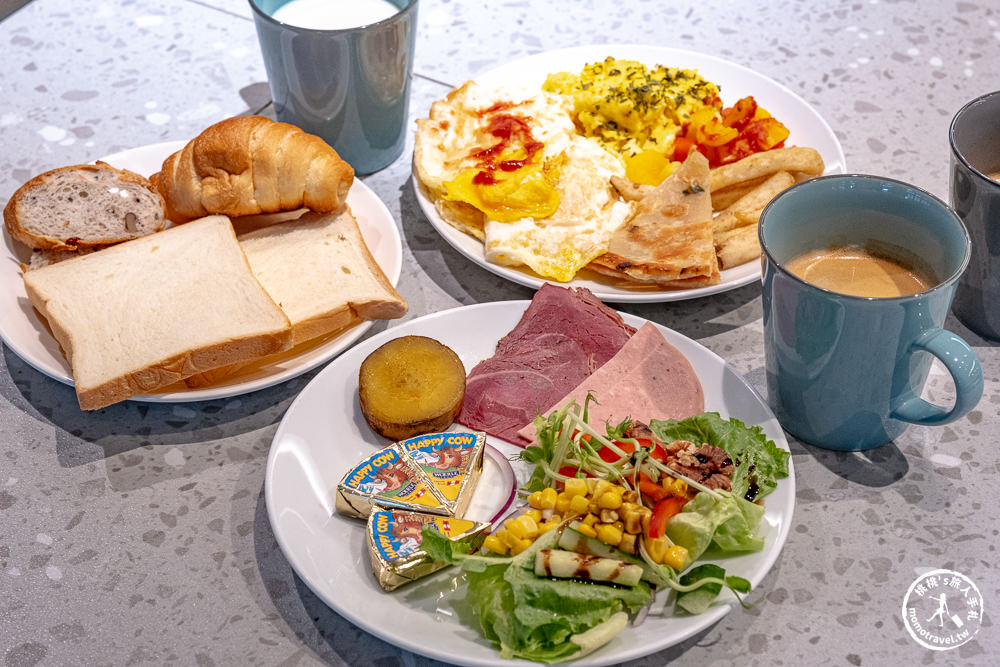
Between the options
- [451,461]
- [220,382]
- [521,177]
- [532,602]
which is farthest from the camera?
[521,177]

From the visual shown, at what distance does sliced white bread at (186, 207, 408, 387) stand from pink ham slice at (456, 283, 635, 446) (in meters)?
0.26

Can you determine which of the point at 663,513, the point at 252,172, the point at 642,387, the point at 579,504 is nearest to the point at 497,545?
the point at 579,504

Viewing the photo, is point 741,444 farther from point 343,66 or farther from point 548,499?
point 343,66

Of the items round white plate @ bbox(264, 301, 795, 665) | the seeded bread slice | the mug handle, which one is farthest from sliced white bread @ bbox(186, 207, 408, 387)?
the mug handle

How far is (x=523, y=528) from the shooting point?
127 centimetres

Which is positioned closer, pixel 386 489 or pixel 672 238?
pixel 386 489

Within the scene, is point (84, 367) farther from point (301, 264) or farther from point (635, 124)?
point (635, 124)

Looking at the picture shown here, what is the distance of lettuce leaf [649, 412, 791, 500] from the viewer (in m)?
1.35

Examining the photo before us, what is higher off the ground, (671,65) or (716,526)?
(671,65)

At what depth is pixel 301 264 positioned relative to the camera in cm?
184

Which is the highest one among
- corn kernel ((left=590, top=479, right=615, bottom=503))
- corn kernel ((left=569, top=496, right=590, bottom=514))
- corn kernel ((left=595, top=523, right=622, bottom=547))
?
corn kernel ((left=590, top=479, right=615, bottom=503))

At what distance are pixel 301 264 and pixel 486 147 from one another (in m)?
0.54

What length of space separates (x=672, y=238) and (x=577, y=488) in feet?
2.43

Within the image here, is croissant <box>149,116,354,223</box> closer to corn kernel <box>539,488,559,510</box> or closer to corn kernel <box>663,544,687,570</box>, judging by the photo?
corn kernel <box>539,488,559,510</box>
